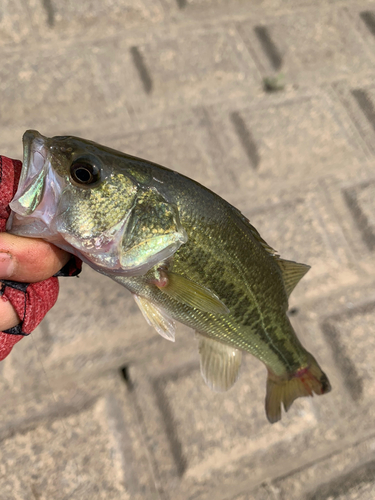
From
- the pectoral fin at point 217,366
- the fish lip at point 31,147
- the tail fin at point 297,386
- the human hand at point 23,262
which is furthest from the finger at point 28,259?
the tail fin at point 297,386

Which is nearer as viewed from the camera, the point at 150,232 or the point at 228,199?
the point at 150,232

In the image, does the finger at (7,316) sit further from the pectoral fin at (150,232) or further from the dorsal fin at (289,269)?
the dorsal fin at (289,269)

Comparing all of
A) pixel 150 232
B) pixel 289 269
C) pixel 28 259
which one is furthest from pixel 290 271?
pixel 28 259

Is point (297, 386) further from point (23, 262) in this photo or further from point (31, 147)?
point (31, 147)

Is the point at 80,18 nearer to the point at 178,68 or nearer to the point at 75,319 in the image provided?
the point at 178,68

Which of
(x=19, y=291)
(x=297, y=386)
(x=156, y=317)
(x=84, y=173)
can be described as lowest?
(x=297, y=386)

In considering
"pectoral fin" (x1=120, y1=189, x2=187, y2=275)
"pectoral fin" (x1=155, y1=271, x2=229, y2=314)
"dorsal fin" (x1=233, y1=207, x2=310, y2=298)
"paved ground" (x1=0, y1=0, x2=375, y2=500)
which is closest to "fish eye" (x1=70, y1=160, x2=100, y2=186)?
"pectoral fin" (x1=120, y1=189, x2=187, y2=275)
